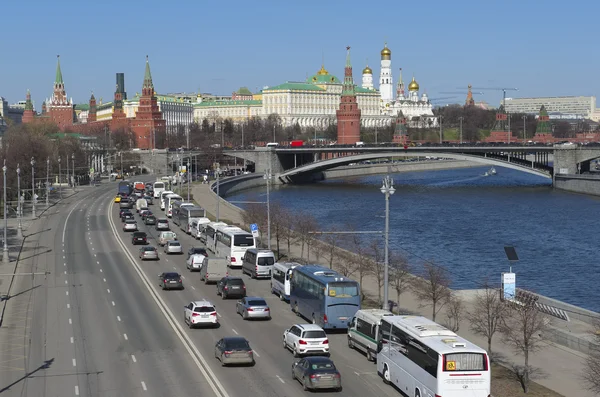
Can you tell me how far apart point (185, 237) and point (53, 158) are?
52.0m

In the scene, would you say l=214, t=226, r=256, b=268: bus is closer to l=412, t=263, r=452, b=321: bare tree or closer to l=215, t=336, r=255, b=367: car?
l=412, t=263, r=452, b=321: bare tree

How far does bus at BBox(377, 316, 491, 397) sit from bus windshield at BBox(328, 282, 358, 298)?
4.78 meters

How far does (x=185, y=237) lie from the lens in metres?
52.3

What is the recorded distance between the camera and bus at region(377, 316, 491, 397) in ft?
59.7

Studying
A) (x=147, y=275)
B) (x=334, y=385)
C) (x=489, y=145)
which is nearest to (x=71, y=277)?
(x=147, y=275)

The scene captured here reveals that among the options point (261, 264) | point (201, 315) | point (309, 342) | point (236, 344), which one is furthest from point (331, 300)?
point (261, 264)

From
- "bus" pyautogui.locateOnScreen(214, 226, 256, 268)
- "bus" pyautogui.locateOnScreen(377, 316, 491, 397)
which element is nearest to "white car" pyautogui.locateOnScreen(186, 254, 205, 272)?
"bus" pyautogui.locateOnScreen(214, 226, 256, 268)

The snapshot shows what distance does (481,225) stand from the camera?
64.9 m

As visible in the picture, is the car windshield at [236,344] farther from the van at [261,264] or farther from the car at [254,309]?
the van at [261,264]

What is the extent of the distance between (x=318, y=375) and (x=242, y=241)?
20.7m

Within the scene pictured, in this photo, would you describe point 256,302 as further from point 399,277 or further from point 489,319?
point 489,319

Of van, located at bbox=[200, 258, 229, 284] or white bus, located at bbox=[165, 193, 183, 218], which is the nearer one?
van, located at bbox=[200, 258, 229, 284]

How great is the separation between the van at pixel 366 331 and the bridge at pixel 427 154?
251 ft

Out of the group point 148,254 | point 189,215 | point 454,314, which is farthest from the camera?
point 189,215
